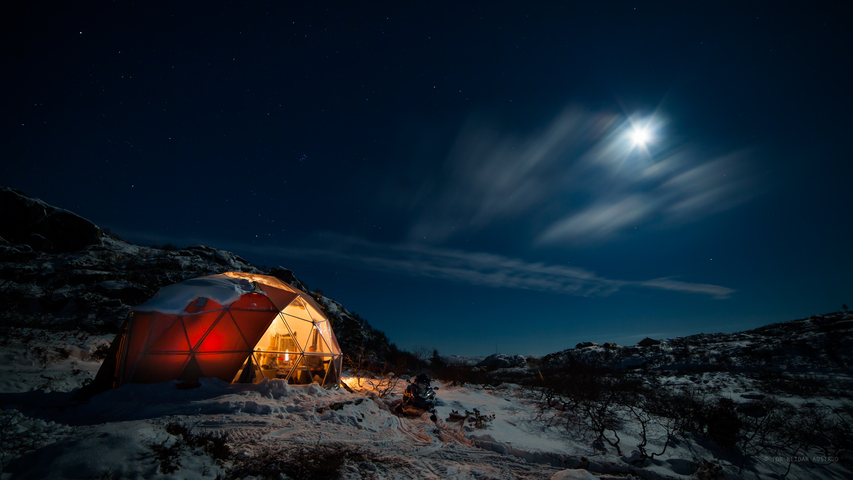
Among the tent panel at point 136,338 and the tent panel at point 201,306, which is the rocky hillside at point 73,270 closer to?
the tent panel at point 136,338

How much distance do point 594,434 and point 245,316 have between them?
12930 mm

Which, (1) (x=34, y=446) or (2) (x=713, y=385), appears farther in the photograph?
(2) (x=713, y=385)

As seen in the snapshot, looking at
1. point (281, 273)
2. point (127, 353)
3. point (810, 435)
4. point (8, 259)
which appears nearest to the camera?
point (810, 435)

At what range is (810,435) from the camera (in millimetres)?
8250

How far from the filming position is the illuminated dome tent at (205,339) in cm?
953

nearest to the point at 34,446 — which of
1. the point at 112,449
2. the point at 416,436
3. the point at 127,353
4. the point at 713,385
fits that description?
the point at 112,449

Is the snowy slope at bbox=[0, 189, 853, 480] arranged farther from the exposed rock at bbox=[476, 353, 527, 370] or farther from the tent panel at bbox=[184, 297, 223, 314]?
the exposed rock at bbox=[476, 353, 527, 370]

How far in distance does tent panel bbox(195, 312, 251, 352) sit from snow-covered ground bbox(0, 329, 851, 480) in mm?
1226

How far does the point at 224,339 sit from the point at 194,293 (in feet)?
6.53

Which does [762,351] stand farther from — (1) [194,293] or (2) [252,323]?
(1) [194,293]

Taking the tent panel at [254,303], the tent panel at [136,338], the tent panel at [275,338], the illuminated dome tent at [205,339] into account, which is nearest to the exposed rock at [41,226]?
the tent panel at [136,338]

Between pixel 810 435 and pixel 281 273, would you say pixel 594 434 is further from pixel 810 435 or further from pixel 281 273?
pixel 281 273

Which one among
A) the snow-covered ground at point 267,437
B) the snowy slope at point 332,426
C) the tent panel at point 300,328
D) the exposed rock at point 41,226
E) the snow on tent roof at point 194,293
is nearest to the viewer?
the snow-covered ground at point 267,437

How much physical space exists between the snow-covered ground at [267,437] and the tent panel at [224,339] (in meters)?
1.23
